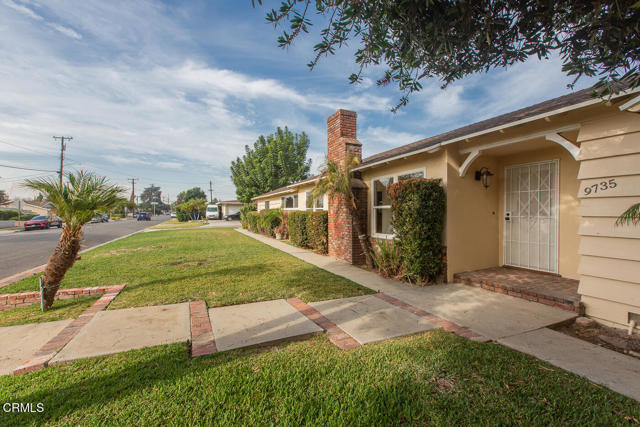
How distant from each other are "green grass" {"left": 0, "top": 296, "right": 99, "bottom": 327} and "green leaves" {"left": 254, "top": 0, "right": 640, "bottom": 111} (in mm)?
4759

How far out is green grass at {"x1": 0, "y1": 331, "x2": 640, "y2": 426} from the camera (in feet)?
6.28

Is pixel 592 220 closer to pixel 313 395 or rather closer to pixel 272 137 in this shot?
pixel 313 395

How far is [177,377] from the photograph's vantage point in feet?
7.73

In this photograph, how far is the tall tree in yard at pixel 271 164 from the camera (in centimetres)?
3030

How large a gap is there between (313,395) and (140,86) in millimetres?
11618

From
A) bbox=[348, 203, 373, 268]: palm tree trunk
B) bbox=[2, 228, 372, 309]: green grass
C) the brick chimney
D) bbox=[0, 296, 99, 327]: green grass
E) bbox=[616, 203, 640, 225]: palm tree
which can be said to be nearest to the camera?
bbox=[616, 203, 640, 225]: palm tree

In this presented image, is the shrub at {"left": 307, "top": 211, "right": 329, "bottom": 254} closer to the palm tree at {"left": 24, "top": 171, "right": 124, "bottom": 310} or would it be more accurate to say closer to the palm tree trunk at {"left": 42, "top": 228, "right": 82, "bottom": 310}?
the palm tree at {"left": 24, "top": 171, "right": 124, "bottom": 310}

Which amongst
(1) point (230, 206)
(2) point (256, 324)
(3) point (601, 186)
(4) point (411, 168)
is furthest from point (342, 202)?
(1) point (230, 206)

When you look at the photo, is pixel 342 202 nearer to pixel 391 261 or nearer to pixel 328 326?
pixel 391 261

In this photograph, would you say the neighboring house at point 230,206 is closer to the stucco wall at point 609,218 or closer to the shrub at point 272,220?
the shrub at point 272,220

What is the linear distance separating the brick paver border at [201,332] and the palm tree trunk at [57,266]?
2.08 meters

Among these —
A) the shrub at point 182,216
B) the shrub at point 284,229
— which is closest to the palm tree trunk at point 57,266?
the shrub at point 284,229

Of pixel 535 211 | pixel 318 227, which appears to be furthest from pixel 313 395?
pixel 318 227

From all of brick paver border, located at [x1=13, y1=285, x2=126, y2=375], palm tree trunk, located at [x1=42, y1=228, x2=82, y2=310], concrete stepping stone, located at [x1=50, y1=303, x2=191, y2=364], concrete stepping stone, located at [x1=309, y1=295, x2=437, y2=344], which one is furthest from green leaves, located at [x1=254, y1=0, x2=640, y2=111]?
palm tree trunk, located at [x1=42, y1=228, x2=82, y2=310]
